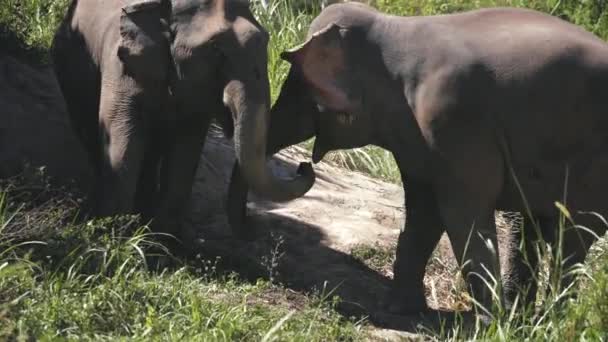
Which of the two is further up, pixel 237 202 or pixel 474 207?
pixel 474 207

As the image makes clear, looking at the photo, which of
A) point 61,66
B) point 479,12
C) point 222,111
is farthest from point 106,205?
point 479,12

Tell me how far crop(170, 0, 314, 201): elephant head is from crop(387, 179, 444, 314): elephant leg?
0.72 meters

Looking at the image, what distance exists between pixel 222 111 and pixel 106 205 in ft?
2.84

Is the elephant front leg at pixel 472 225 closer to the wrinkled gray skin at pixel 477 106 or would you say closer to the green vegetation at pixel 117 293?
the wrinkled gray skin at pixel 477 106

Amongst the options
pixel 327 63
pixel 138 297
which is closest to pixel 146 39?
pixel 327 63

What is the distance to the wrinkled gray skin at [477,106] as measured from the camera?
8.04 metres

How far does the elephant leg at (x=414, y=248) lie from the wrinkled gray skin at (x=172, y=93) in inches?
28.5

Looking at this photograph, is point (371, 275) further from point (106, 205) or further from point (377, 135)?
point (106, 205)

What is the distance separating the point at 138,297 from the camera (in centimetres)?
741

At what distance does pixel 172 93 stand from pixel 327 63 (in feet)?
3.02

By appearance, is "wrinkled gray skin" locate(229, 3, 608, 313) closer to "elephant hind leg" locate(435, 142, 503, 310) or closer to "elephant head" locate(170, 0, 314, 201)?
"elephant hind leg" locate(435, 142, 503, 310)

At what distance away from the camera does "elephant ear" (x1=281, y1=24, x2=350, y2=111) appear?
847cm

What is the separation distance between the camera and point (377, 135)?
8.54 meters

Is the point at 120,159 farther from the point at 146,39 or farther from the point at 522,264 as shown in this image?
the point at 522,264
